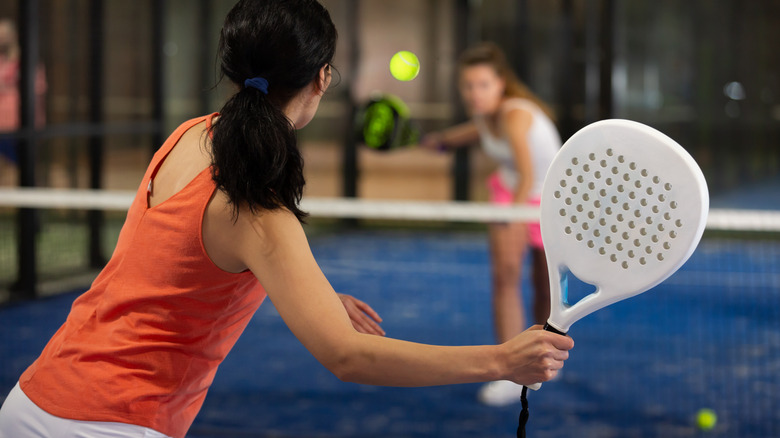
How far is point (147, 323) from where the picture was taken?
1.52 m

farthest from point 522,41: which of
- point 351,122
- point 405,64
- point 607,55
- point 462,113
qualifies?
point 405,64

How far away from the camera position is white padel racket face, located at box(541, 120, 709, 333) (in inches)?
55.3

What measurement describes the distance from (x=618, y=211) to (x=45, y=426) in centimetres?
95

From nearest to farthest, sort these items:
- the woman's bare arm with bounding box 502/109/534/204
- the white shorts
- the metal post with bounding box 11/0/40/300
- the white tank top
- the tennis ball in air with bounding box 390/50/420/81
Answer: the white shorts, the tennis ball in air with bounding box 390/50/420/81, the woman's bare arm with bounding box 502/109/534/204, the white tank top, the metal post with bounding box 11/0/40/300

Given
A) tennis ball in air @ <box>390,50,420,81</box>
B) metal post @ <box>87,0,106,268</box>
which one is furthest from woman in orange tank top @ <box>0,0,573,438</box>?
metal post @ <box>87,0,106,268</box>

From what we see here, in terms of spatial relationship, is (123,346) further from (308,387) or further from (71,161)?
(71,161)

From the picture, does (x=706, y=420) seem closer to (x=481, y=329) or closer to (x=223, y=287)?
(x=481, y=329)

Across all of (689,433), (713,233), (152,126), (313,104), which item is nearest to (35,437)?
(313,104)

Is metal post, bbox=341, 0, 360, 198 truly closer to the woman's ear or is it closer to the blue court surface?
the blue court surface

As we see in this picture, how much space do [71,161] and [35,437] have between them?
18.2 feet

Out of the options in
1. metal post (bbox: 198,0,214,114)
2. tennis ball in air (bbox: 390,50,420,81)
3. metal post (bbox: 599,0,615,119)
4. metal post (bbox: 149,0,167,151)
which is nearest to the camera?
tennis ball in air (bbox: 390,50,420,81)

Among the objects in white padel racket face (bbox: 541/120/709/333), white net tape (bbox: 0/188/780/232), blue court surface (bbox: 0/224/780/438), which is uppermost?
white padel racket face (bbox: 541/120/709/333)

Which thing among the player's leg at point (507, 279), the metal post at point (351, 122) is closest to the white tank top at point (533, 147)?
the player's leg at point (507, 279)

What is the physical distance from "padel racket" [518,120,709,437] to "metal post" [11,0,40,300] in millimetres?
5137
